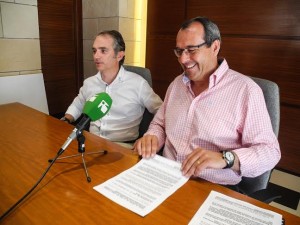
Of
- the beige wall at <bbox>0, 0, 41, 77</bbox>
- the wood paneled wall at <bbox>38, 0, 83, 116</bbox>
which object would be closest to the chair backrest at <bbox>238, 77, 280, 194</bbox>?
the beige wall at <bbox>0, 0, 41, 77</bbox>

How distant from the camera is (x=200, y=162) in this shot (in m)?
0.95

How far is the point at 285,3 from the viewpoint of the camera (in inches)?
84.7

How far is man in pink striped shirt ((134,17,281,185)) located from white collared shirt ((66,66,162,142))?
431mm

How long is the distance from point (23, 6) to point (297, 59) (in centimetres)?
255

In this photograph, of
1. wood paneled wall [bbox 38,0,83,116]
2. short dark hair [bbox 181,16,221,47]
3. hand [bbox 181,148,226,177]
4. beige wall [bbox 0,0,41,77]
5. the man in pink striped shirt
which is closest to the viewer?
hand [bbox 181,148,226,177]

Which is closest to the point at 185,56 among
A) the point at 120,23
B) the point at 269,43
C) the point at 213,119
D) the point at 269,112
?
the point at 213,119

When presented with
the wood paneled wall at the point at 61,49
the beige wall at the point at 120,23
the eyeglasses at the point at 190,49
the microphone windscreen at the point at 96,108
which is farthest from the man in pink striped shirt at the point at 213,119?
the wood paneled wall at the point at 61,49

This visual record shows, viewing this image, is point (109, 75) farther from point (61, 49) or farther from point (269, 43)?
point (61, 49)

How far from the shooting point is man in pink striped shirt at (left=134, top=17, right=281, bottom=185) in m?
1.06

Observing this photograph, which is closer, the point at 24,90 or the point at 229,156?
the point at 229,156

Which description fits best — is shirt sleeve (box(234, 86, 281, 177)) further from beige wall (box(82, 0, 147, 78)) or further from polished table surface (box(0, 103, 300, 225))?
beige wall (box(82, 0, 147, 78))

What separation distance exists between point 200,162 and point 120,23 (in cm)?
236

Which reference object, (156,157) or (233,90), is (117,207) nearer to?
(156,157)

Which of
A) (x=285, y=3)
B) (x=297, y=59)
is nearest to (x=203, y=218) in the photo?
(x=297, y=59)
